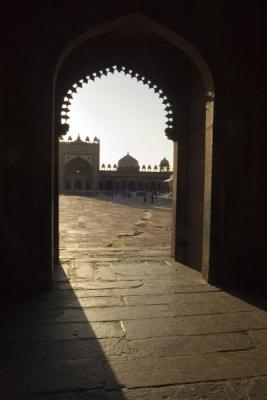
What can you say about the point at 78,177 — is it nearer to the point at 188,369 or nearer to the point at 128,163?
the point at 128,163

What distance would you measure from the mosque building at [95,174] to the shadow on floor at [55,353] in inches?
1556

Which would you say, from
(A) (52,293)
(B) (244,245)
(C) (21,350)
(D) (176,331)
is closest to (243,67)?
(B) (244,245)

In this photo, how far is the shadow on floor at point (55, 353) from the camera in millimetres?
1959

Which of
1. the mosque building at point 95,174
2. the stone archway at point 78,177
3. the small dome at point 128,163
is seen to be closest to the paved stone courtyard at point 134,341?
the mosque building at point 95,174

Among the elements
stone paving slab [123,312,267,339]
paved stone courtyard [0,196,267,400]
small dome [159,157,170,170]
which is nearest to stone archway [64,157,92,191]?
small dome [159,157,170,170]

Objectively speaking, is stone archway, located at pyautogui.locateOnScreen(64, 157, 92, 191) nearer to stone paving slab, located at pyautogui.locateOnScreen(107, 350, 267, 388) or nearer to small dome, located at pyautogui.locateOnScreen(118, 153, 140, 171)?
small dome, located at pyautogui.locateOnScreen(118, 153, 140, 171)

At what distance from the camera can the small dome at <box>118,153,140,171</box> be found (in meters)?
50.4

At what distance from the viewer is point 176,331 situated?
2.76 m

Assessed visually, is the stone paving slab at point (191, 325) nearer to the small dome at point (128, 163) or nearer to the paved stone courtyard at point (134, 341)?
the paved stone courtyard at point (134, 341)

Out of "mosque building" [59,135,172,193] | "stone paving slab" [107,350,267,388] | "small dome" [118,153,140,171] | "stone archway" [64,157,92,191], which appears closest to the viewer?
"stone paving slab" [107,350,267,388]

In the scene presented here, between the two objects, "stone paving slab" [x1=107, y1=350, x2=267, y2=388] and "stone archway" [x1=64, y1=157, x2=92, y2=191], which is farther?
"stone archway" [x1=64, y1=157, x2=92, y2=191]

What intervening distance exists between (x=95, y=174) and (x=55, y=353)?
42.5 m

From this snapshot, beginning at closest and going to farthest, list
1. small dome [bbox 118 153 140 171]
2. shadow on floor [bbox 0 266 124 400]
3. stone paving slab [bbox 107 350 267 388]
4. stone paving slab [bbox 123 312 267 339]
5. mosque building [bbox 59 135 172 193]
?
1. shadow on floor [bbox 0 266 124 400]
2. stone paving slab [bbox 107 350 267 388]
3. stone paving slab [bbox 123 312 267 339]
4. mosque building [bbox 59 135 172 193]
5. small dome [bbox 118 153 140 171]

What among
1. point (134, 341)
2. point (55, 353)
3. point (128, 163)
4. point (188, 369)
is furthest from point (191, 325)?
point (128, 163)
